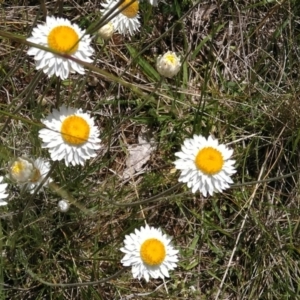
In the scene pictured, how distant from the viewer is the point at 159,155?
1899 mm

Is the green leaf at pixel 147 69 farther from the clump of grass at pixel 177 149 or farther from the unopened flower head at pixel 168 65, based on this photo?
the unopened flower head at pixel 168 65

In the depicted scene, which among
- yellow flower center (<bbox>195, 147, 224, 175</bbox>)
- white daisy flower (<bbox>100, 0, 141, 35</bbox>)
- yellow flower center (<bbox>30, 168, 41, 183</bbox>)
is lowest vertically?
yellow flower center (<bbox>30, 168, 41, 183</bbox>)

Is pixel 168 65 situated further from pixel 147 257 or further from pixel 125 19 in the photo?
pixel 147 257

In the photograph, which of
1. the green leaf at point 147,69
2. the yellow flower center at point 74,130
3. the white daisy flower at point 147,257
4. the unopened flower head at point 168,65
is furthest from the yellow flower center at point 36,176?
the green leaf at point 147,69

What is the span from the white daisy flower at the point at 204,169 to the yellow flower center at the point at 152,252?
16 cm

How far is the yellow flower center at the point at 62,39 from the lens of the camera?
1173 millimetres

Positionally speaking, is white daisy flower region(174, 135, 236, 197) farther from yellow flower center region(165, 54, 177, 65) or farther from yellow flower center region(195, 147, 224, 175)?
yellow flower center region(165, 54, 177, 65)

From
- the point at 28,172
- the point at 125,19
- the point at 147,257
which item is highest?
the point at 125,19

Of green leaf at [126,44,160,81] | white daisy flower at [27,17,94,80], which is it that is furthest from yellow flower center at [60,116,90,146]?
green leaf at [126,44,160,81]

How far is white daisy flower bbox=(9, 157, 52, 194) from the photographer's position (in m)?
1.25

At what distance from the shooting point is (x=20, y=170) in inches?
49.0

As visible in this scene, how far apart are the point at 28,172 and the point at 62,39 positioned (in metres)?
0.28

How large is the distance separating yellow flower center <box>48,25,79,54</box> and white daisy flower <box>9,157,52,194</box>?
0.25 metres

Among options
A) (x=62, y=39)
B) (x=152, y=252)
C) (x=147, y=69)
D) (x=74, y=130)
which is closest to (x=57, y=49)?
(x=62, y=39)
